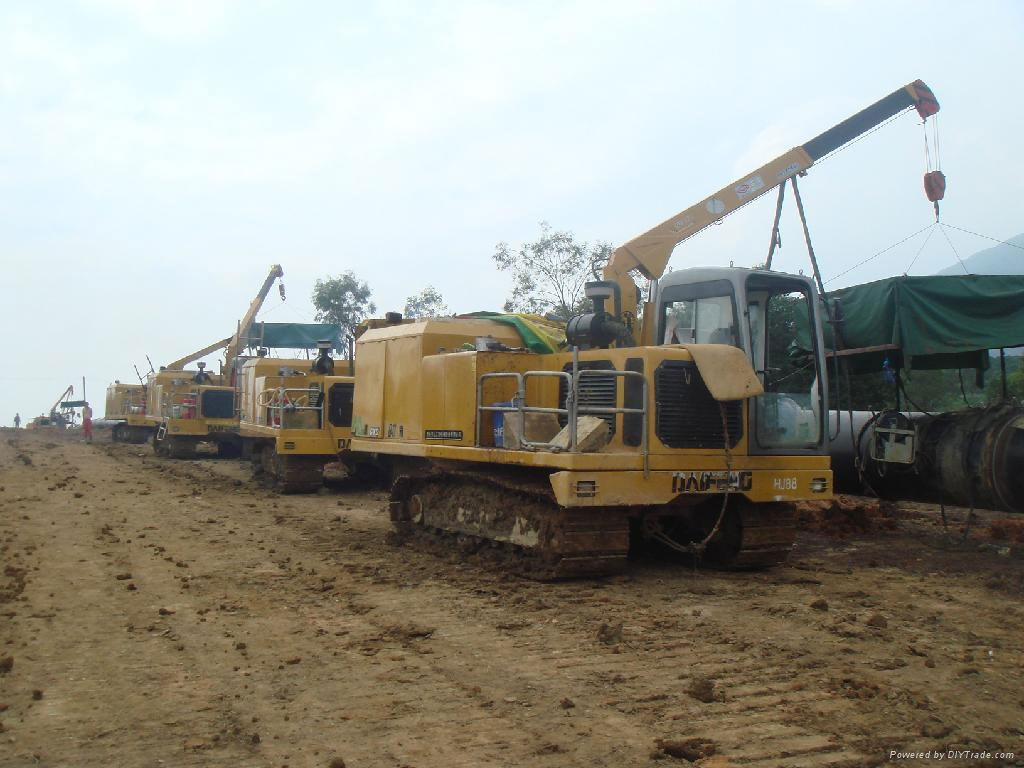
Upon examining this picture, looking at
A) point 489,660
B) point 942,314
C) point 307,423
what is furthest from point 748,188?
point 307,423

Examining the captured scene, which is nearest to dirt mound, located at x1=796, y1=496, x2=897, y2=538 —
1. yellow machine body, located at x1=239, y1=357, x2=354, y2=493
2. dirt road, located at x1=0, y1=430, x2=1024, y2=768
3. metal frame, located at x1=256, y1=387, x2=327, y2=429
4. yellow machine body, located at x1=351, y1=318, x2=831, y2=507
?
dirt road, located at x1=0, y1=430, x2=1024, y2=768

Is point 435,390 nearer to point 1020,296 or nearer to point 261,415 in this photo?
point 1020,296

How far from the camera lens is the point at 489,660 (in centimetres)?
593

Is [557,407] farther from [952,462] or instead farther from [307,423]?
[307,423]

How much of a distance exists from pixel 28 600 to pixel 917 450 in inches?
364

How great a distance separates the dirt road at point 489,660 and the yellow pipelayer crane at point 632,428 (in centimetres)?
47

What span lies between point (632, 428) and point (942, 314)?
5056mm

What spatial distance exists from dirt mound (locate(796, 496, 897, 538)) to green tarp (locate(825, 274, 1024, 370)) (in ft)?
6.46

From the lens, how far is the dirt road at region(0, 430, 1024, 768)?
14.7 feet

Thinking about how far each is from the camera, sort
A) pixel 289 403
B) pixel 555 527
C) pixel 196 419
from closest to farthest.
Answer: pixel 555 527 → pixel 289 403 → pixel 196 419

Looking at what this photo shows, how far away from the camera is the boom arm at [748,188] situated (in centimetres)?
1162

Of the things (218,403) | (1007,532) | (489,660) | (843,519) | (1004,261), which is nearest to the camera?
(489,660)

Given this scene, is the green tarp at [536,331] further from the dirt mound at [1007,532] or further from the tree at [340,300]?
the tree at [340,300]

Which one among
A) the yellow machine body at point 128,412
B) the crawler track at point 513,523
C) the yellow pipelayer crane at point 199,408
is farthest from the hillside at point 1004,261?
the yellow machine body at point 128,412
